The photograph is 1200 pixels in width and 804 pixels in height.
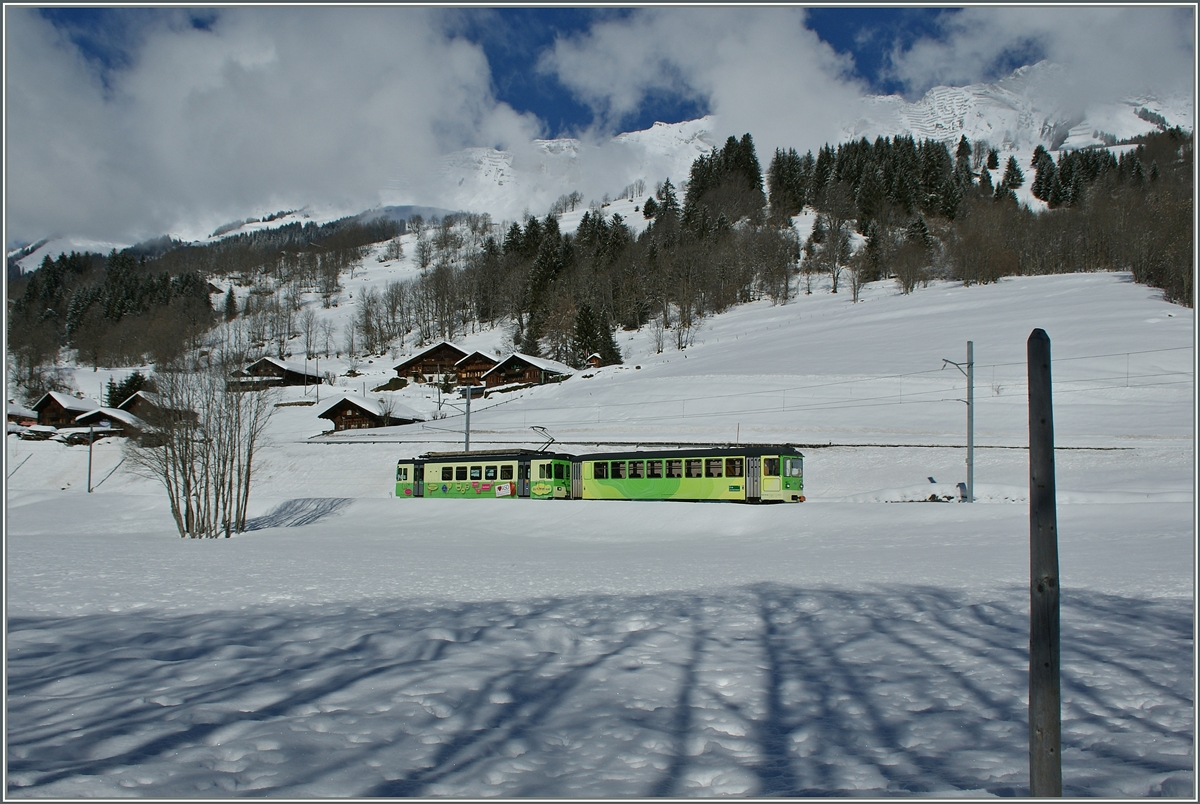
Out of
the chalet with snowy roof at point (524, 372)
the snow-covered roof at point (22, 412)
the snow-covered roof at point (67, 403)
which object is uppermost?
the chalet with snowy roof at point (524, 372)

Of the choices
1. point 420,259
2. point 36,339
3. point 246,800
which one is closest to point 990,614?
point 246,800

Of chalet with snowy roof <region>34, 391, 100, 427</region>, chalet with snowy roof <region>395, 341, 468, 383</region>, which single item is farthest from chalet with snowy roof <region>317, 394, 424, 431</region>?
chalet with snowy roof <region>34, 391, 100, 427</region>

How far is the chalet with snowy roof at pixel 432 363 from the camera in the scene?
90.2m

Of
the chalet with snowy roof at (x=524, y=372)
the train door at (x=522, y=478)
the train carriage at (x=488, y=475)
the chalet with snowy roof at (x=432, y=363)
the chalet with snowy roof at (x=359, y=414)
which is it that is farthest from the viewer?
the chalet with snowy roof at (x=432, y=363)

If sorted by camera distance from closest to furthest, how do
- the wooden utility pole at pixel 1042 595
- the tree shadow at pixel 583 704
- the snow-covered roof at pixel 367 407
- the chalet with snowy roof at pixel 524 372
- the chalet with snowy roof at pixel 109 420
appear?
the wooden utility pole at pixel 1042 595 → the tree shadow at pixel 583 704 → the snow-covered roof at pixel 367 407 → the chalet with snowy roof at pixel 109 420 → the chalet with snowy roof at pixel 524 372

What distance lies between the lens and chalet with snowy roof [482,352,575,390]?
7731cm

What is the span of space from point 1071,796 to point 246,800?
4961 millimetres

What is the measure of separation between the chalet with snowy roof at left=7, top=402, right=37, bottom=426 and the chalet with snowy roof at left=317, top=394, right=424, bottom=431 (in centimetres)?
4028

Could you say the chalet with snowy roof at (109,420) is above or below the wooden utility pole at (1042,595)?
above

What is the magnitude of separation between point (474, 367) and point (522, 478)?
5773 cm

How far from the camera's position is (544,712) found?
5500 mm

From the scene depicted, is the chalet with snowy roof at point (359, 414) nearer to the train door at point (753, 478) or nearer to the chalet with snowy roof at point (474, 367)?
the chalet with snowy roof at point (474, 367)

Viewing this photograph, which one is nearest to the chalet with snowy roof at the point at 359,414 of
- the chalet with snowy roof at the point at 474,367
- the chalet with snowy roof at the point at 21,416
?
the chalet with snowy roof at the point at 474,367

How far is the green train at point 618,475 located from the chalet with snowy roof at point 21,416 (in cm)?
6800
